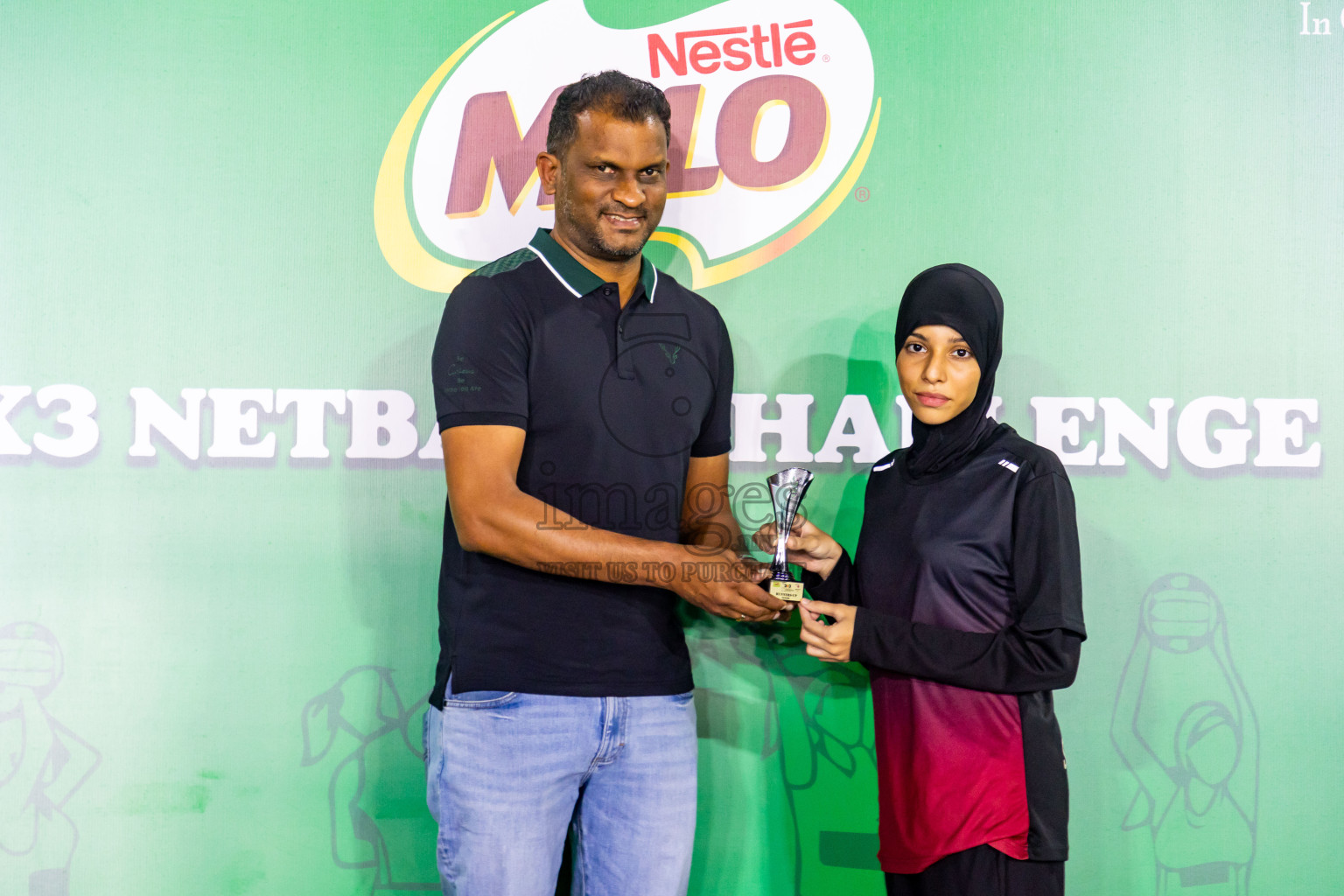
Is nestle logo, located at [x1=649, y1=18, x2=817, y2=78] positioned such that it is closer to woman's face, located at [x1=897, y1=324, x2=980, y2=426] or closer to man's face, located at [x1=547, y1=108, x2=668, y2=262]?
man's face, located at [x1=547, y1=108, x2=668, y2=262]

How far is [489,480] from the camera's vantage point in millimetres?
1915

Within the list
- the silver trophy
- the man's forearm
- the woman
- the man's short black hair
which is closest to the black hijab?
the woman

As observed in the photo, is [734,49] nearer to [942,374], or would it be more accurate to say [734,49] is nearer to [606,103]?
[606,103]

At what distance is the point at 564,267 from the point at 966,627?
1169 millimetres

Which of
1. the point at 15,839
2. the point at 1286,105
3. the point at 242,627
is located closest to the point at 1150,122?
the point at 1286,105

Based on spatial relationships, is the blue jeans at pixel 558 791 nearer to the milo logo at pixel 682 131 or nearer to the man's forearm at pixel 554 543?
the man's forearm at pixel 554 543

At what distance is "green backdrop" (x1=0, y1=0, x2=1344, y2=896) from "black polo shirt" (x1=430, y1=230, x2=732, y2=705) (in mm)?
445

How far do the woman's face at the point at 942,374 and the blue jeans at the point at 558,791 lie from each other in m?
0.87

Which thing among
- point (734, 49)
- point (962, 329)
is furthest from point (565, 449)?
point (734, 49)

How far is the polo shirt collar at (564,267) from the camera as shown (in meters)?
2.07

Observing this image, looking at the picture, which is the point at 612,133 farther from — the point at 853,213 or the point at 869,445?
the point at 869,445

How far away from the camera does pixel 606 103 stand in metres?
2.05

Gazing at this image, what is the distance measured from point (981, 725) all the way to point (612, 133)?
4.89 feet

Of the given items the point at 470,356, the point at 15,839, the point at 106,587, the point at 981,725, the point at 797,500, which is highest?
the point at 470,356
